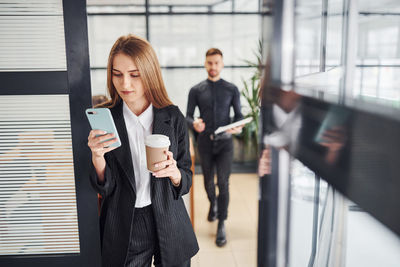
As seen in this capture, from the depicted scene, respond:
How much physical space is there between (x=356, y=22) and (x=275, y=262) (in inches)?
28.6

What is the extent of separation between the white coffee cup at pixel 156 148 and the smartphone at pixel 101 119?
5.0 inches

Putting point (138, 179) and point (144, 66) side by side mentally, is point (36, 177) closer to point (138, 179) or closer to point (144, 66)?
point (138, 179)

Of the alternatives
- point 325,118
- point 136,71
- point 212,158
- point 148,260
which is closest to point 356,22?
point 325,118

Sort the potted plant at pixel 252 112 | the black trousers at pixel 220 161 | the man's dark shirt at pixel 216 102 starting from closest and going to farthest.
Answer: the black trousers at pixel 220 161
the man's dark shirt at pixel 216 102
the potted plant at pixel 252 112

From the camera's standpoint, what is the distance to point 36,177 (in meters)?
1.62

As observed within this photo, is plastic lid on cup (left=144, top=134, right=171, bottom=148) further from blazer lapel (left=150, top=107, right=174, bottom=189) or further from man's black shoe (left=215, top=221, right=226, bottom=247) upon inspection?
man's black shoe (left=215, top=221, right=226, bottom=247)

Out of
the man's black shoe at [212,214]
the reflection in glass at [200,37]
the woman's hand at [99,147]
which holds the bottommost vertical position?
the man's black shoe at [212,214]

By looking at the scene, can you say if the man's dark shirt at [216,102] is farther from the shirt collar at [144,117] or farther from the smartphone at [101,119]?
the smartphone at [101,119]

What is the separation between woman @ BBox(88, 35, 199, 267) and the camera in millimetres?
1484

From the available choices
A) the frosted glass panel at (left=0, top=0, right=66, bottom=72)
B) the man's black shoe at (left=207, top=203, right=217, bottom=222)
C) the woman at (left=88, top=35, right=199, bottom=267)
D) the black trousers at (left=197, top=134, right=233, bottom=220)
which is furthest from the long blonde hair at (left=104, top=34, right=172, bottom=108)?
the man's black shoe at (left=207, top=203, right=217, bottom=222)

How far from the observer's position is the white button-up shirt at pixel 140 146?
1544mm

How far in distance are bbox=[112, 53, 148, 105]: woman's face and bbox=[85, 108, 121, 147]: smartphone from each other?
214 mm

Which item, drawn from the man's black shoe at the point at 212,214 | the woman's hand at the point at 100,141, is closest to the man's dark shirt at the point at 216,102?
the man's black shoe at the point at 212,214

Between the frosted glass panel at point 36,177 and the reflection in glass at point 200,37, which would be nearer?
the frosted glass panel at point 36,177
